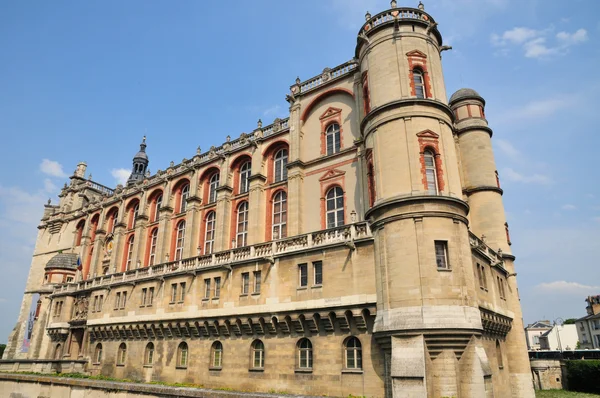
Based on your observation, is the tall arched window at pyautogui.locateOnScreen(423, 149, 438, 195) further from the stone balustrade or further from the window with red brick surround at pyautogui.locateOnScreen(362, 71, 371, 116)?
the window with red brick surround at pyautogui.locateOnScreen(362, 71, 371, 116)

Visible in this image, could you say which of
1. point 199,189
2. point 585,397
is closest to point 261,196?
point 199,189

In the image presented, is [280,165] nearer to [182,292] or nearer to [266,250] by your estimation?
[266,250]

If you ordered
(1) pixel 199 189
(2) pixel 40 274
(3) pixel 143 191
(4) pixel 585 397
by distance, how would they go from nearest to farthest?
(4) pixel 585 397 < (1) pixel 199 189 < (3) pixel 143 191 < (2) pixel 40 274

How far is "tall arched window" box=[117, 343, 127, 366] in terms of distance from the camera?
119ft

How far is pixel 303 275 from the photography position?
2544 centimetres

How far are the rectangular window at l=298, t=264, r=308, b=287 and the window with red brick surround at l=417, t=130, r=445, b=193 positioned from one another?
29.0 ft

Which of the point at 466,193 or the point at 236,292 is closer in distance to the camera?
the point at 236,292

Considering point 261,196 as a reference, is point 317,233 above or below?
below

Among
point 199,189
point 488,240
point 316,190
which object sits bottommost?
point 488,240

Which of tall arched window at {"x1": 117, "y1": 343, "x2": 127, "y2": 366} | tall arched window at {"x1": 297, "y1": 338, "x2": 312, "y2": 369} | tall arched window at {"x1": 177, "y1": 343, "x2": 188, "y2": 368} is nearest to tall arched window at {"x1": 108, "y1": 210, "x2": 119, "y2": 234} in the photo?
tall arched window at {"x1": 117, "y1": 343, "x2": 127, "y2": 366}

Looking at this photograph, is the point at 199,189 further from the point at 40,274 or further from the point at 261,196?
the point at 40,274

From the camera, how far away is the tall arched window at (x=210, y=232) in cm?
4016

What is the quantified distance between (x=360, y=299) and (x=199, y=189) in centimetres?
2517

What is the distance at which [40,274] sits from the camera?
60719 millimetres
